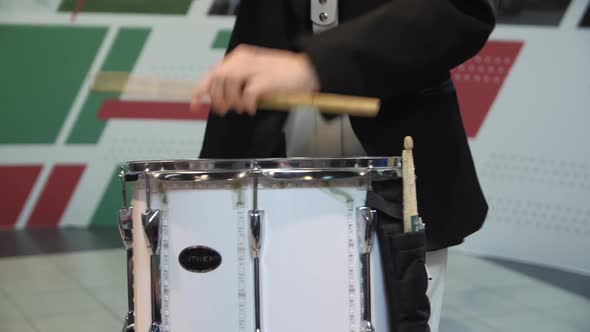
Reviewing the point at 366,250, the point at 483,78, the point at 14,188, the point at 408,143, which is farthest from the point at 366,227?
the point at 14,188

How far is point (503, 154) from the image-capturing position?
12.6 ft

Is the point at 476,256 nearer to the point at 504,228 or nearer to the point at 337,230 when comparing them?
the point at 504,228

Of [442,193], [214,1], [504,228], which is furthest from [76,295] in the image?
[442,193]

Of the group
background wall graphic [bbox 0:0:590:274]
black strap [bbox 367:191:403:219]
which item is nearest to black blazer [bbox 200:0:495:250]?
black strap [bbox 367:191:403:219]

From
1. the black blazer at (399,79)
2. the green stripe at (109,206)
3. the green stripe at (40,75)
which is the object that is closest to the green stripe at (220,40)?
the green stripe at (40,75)

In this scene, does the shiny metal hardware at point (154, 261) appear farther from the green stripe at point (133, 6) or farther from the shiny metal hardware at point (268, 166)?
the green stripe at point (133, 6)

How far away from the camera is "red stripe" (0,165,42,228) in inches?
175

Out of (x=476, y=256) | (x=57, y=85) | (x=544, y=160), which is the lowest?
(x=476, y=256)

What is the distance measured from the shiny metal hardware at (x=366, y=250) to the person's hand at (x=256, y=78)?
0.21m

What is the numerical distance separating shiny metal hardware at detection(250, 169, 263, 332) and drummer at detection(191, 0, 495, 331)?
0.38 ft

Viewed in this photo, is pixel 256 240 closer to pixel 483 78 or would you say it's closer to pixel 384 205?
pixel 384 205

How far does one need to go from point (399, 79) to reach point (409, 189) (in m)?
0.16

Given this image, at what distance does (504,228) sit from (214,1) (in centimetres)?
214

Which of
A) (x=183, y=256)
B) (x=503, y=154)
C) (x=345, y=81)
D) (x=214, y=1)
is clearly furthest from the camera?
(x=214, y=1)
